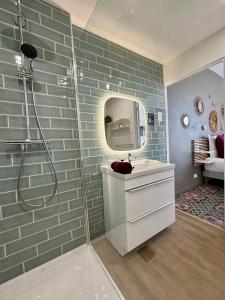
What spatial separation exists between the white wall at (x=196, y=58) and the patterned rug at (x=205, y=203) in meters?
1.96

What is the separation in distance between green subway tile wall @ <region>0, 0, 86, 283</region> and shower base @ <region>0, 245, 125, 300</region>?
0.08 metres

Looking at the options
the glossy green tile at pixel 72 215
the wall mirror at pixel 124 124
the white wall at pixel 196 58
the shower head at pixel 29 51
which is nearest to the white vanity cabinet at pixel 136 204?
the glossy green tile at pixel 72 215

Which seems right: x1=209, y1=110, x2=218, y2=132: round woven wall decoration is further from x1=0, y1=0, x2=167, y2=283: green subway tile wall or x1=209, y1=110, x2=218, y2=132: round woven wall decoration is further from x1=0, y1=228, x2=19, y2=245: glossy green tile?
x1=0, y1=228, x2=19, y2=245: glossy green tile

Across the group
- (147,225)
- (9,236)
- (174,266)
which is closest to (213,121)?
(147,225)

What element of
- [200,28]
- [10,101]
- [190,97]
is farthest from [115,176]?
[190,97]

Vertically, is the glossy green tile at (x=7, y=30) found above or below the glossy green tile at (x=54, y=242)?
above

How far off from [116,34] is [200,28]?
3.06ft

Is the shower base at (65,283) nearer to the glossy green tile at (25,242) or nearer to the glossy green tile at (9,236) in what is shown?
the glossy green tile at (25,242)

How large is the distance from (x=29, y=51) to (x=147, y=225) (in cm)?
190

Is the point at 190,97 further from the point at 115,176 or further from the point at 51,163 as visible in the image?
the point at 51,163

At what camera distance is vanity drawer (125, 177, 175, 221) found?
1.36 metres

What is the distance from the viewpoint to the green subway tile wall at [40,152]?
3.83 ft

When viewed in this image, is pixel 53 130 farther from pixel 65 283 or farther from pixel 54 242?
pixel 65 283

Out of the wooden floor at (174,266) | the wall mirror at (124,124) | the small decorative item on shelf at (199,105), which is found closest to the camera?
the wooden floor at (174,266)
